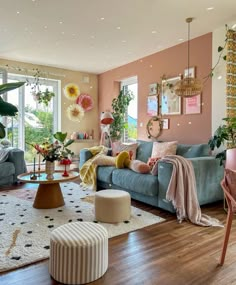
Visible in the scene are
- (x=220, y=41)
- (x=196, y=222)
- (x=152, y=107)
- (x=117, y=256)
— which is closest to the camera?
(x=117, y=256)

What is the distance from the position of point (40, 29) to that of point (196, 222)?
3513mm

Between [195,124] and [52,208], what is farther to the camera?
[195,124]

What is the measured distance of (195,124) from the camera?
4.11 metres

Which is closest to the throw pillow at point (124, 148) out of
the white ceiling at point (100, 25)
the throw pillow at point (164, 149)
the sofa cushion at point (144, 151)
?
the sofa cushion at point (144, 151)

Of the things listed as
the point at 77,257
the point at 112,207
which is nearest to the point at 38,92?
the point at 112,207

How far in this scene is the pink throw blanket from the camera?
9.00ft

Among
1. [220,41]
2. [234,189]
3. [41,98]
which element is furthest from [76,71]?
[234,189]

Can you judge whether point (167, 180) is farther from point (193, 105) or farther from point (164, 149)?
point (193, 105)

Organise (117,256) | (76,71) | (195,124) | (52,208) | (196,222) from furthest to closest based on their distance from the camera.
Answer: (76,71), (195,124), (52,208), (196,222), (117,256)

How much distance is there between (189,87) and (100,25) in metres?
1.62

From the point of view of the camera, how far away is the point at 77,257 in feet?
5.30

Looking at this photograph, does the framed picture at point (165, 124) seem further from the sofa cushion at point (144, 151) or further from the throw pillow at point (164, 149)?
the throw pillow at point (164, 149)

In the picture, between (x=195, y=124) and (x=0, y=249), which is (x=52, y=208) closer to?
(x=0, y=249)

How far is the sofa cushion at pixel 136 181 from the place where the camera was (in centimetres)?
308
